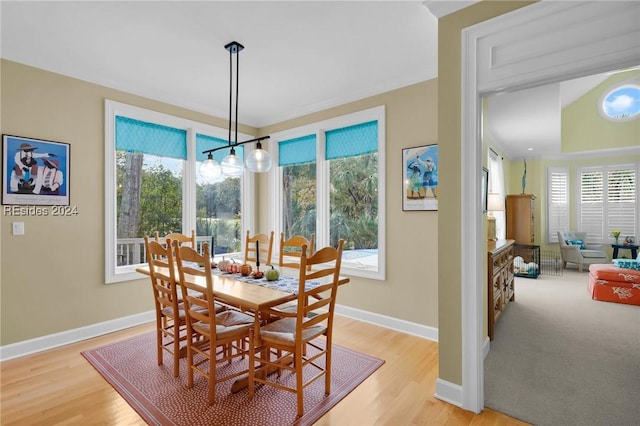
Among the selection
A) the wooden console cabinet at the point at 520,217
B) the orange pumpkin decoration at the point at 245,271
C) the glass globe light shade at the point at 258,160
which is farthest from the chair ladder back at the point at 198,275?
the wooden console cabinet at the point at 520,217

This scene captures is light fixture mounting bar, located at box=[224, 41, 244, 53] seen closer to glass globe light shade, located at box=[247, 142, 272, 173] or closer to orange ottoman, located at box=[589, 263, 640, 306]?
glass globe light shade, located at box=[247, 142, 272, 173]

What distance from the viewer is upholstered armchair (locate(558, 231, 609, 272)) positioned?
271 inches

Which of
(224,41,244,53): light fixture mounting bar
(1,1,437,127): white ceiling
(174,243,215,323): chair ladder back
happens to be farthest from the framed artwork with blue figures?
(174,243,215,323): chair ladder back

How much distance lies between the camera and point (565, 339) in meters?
3.28

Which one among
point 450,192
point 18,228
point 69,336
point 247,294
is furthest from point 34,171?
point 450,192

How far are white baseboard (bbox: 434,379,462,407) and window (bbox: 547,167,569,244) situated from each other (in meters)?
7.52

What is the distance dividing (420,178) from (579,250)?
19.6 ft

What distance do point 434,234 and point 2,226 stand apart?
4006mm

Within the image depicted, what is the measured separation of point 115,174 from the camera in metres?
3.51

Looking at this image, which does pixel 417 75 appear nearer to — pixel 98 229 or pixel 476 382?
pixel 476 382

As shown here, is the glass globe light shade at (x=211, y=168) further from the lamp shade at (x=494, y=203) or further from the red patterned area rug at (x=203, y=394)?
the lamp shade at (x=494, y=203)

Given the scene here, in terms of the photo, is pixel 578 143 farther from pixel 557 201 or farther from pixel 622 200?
pixel 622 200

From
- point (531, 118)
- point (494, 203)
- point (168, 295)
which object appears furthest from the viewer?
point (531, 118)

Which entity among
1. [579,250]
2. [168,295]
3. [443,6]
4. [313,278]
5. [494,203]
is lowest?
[579,250]
